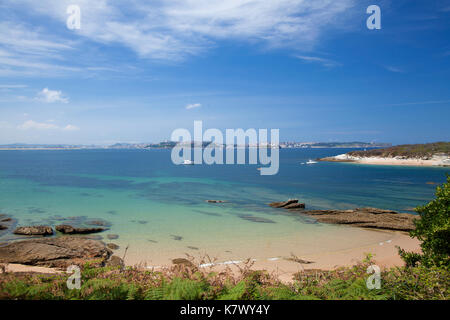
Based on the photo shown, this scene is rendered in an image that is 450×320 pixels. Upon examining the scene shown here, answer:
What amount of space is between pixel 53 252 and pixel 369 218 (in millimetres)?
25203

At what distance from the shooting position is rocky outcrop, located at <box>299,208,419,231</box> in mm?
23938

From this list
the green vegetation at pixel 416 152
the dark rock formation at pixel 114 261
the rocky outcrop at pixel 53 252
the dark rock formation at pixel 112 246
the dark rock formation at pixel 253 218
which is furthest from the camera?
the green vegetation at pixel 416 152

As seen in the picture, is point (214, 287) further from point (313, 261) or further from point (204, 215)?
point (204, 215)

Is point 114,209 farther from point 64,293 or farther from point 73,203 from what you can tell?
point 64,293

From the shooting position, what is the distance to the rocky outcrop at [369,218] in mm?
23938

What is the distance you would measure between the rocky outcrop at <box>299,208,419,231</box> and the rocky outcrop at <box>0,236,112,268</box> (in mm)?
19216

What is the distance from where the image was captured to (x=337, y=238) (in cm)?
2119

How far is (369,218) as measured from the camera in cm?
2603

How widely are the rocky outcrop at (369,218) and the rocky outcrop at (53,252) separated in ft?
63.0

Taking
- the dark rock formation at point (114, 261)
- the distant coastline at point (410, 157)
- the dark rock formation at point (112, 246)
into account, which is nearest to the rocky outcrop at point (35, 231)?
the dark rock formation at point (112, 246)

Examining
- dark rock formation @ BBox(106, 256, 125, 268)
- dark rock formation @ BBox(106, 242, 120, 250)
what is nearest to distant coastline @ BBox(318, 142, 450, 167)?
dark rock formation @ BBox(106, 242, 120, 250)

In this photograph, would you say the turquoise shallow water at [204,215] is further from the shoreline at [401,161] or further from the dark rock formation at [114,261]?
the shoreline at [401,161]
